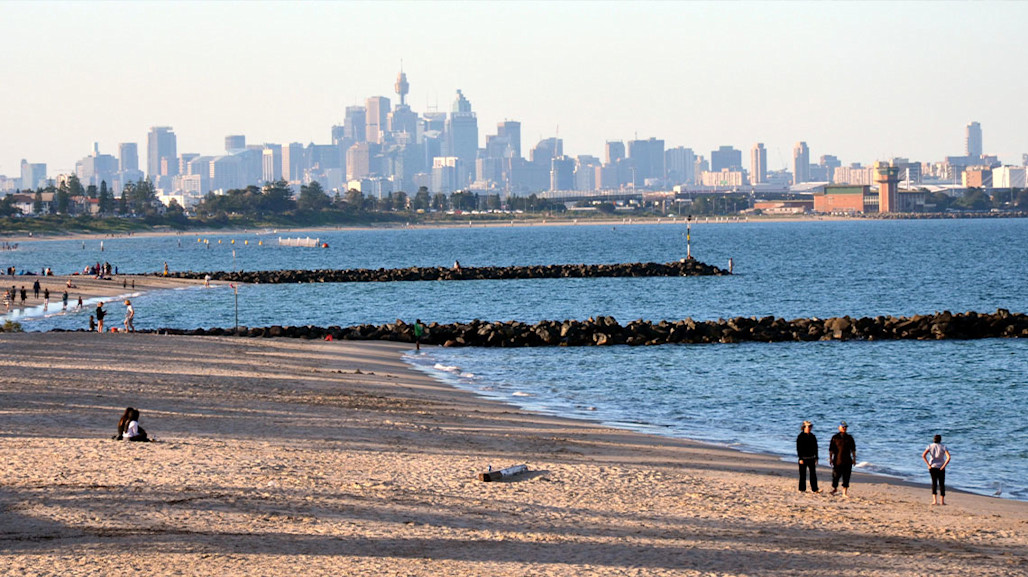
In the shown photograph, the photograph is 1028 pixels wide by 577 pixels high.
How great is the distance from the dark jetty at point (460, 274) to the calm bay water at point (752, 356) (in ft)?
13.8

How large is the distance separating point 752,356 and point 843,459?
2554 cm

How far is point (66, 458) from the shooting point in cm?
1955

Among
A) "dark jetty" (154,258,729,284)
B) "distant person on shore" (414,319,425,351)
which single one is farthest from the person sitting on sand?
"dark jetty" (154,258,729,284)

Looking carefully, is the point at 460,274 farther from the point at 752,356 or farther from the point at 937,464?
the point at 937,464

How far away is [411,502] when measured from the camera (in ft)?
59.0

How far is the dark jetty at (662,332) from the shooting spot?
164 ft

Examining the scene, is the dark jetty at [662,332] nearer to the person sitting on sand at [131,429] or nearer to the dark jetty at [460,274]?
the person sitting on sand at [131,429]

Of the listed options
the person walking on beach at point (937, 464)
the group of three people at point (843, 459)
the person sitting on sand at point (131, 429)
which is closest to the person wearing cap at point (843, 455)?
the group of three people at point (843, 459)

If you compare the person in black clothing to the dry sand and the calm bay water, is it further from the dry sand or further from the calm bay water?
the calm bay water

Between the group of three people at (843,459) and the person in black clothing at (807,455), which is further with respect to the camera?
the person in black clothing at (807,455)

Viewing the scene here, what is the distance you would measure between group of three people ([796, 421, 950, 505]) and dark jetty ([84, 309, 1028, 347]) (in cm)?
2897

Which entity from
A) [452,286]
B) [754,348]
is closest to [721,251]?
[452,286]

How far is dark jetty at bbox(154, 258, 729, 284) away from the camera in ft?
330

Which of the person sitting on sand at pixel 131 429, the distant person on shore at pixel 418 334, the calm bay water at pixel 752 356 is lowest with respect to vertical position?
the calm bay water at pixel 752 356
